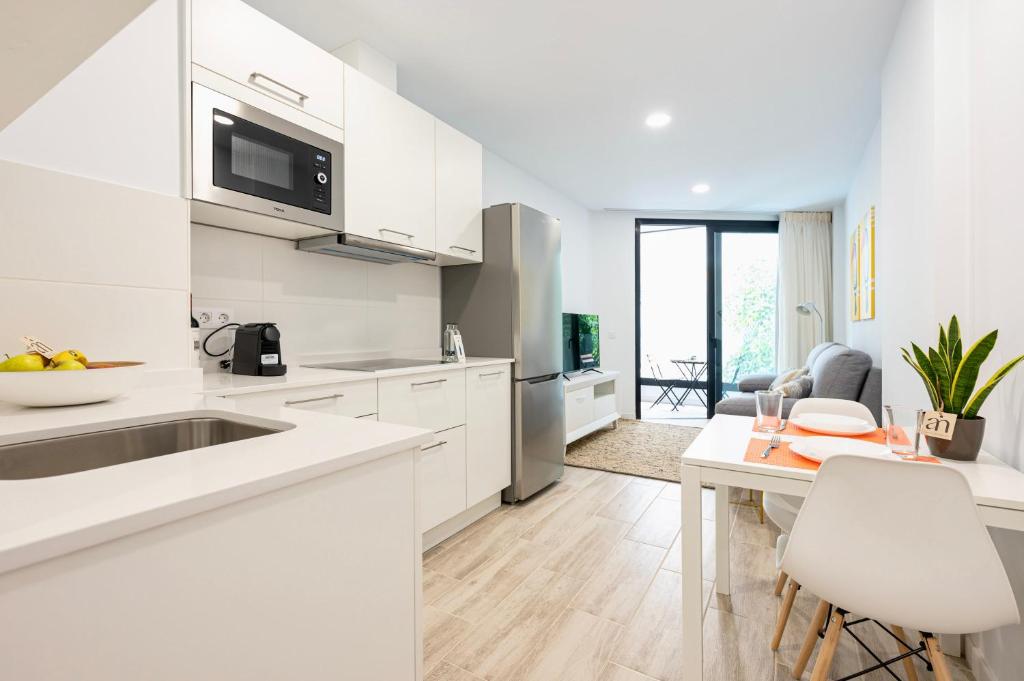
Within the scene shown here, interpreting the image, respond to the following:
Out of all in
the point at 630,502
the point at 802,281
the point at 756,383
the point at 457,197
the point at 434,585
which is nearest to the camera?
the point at 434,585

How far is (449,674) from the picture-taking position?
1536mm

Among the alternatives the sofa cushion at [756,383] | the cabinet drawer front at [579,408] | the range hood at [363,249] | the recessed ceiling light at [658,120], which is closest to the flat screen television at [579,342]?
the cabinet drawer front at [579,408]

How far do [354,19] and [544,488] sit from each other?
2.96 m

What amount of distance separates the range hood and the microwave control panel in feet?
0.51

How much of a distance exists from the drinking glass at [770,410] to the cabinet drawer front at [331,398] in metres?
1.52

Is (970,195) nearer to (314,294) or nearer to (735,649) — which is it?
(735,649)

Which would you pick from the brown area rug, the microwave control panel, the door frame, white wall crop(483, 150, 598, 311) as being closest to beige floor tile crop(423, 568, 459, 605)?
the microwave control panel

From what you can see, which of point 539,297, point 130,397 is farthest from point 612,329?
point 130,397

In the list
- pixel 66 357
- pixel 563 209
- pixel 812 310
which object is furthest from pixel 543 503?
pixel 812 310

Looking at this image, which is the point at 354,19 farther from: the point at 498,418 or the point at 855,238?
the point at 855,238

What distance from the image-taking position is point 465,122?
11.4ft

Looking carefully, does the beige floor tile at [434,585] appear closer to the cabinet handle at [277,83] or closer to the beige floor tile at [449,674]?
the beige floor tile at [449,674]

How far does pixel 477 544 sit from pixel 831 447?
1.71 metres

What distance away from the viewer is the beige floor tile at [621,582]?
1.91 meters
